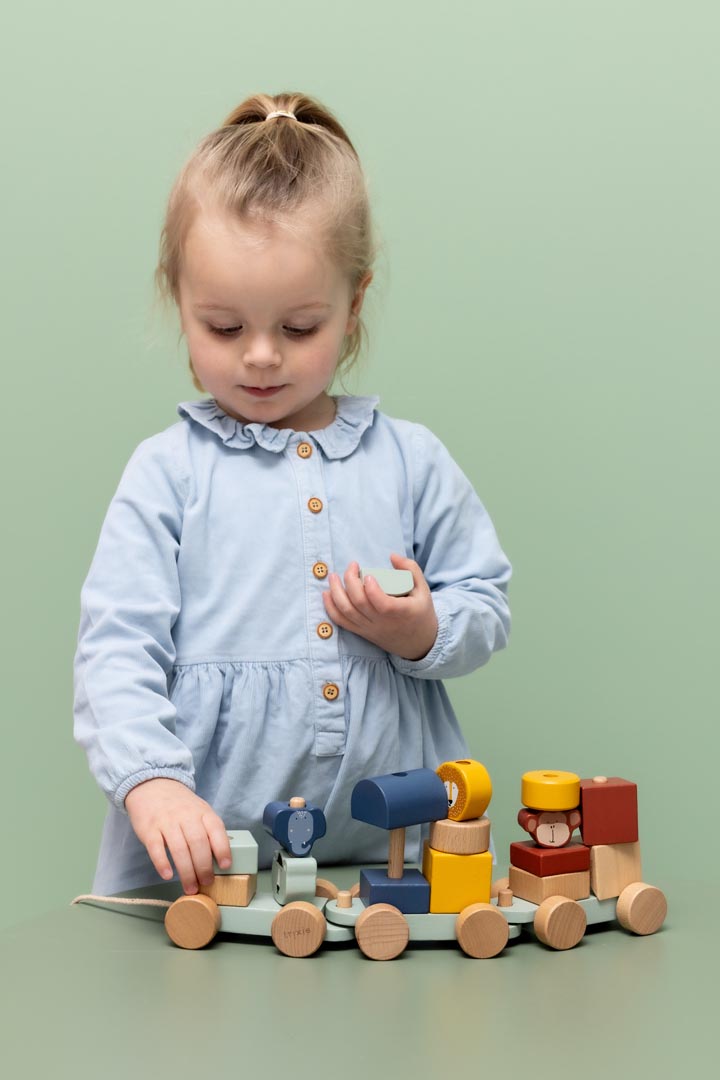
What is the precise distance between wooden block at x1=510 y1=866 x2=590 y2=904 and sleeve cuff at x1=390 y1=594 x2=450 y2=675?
8.3 inches

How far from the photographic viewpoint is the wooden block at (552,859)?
37.4 inches

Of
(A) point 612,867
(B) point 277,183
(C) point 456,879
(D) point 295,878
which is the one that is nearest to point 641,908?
(A) point 612,867

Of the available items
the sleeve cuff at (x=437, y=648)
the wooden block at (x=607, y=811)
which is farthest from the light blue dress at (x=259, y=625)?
the wooden block at (x=607, y=811)

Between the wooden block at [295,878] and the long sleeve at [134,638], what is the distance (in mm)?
101

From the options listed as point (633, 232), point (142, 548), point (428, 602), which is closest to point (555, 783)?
point (428, 602)

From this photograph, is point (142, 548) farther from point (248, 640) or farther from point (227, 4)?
point (227, 4)

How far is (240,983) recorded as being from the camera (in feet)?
2.85

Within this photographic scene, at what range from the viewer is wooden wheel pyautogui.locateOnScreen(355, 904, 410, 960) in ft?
2.99

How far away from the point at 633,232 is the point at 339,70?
0.41 meters

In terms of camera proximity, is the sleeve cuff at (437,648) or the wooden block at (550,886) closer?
the wooden block at (550,886)

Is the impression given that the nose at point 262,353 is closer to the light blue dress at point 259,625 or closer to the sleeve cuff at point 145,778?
the light blue dress at point 259,625

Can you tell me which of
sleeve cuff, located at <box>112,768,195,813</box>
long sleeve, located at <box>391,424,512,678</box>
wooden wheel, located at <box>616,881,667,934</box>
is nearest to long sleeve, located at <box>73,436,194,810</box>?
Result: sleeve cuff, located at <box>112,768,195,813</box>

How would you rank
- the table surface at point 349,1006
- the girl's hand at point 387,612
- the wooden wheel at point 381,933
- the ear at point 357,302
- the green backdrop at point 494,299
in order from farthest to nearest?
the green backdrop at point 494,299 → the ear at point 357,302 → the girl's hand at point 387,612 → the wooden wheel at point 381,933 → the table surface at point 349,1006

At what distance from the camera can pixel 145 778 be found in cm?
98
